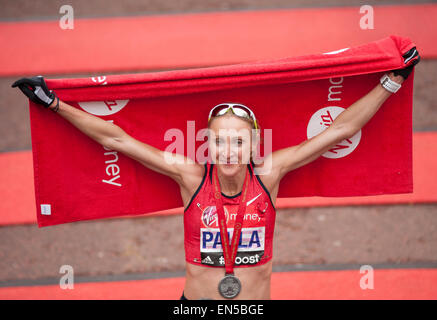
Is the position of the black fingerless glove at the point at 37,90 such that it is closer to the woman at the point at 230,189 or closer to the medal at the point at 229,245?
the woman at the point at 230,189

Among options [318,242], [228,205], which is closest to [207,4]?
[318,242]

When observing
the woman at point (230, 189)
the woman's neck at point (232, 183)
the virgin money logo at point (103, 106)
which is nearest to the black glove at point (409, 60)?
the woman at point (230, 189)

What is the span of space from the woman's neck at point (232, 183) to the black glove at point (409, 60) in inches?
47.7

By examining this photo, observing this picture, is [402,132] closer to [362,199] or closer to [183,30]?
[362,199]

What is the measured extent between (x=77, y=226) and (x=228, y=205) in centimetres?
262

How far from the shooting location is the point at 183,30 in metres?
5.64

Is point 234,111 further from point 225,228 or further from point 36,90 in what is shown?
point 36,90

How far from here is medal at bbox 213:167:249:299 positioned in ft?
9.14

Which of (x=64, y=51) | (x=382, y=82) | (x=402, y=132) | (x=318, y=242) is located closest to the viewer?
(x=382, y=82)

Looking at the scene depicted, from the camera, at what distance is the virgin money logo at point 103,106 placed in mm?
2881

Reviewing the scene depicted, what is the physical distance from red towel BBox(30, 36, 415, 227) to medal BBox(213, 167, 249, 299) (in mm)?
526

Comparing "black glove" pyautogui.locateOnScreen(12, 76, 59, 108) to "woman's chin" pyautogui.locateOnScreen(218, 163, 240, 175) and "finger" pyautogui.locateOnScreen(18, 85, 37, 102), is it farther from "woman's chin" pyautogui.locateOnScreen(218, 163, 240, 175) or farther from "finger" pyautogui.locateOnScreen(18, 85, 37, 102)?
"woman's chin" pyautogui.locateOnScreen(218, 163, 240, 175)

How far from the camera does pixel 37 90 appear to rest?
2.62m

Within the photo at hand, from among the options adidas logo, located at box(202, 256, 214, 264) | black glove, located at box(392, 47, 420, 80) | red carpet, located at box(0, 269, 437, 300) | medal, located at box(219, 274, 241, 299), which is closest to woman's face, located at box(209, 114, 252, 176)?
adidas logo, located at box(202, 256, 214, 264)
